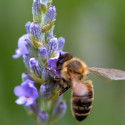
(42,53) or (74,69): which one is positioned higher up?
(42,53)

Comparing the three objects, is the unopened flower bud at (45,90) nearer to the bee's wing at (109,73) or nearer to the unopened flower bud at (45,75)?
the unopened flower bud at (45,75)

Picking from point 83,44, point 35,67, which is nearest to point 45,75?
point 35,67

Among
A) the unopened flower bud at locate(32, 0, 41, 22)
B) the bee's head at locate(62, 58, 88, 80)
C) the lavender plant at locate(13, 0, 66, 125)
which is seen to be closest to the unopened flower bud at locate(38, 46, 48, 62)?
the lavender plant at locate(13, 0, 66, 125)

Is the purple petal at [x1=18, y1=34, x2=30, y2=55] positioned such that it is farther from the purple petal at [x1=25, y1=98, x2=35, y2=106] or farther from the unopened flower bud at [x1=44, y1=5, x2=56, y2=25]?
the purple petal at [x1=25, y1=98, x2=35, y2=106]

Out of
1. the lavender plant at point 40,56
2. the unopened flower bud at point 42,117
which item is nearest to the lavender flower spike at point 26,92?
the lavender plant at point 40,56

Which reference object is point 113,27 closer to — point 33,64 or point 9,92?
point 9,92

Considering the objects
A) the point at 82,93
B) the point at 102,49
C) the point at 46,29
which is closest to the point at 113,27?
the point at 102,49

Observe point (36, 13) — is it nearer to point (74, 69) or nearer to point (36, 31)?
point (36, 31)
